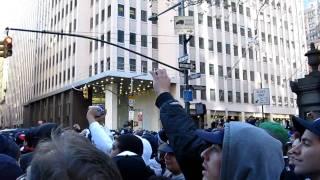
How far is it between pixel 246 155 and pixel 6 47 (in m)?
17.6

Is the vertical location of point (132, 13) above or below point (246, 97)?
above

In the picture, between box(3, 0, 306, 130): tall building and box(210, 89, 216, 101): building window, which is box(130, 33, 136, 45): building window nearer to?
box(3, 0, 306, 130): tall building

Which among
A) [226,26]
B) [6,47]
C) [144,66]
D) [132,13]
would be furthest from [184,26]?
[226,26]

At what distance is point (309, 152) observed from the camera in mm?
2801

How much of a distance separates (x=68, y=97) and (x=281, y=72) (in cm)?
3169

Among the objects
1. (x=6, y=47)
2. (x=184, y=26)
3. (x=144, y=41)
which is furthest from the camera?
(x=144, y=41)

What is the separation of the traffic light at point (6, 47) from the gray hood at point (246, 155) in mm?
17058

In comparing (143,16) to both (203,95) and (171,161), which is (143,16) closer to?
(203,95)

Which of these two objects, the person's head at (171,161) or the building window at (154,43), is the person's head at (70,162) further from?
the building window at (154,43)

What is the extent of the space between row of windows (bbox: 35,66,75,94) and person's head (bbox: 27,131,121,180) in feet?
174

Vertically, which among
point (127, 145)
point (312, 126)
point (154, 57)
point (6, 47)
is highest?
point (154, 57)

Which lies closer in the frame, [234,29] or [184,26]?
[184,26]

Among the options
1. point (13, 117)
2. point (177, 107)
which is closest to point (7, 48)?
point (177, 107)

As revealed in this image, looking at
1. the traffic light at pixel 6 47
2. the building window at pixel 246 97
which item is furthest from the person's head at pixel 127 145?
the building window at pixel 246 97
